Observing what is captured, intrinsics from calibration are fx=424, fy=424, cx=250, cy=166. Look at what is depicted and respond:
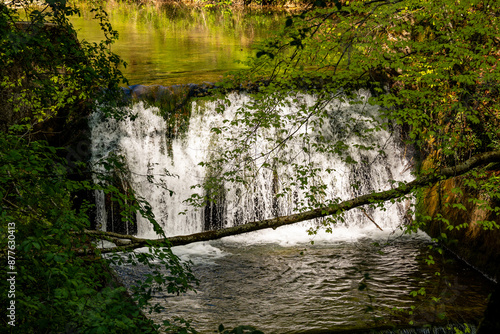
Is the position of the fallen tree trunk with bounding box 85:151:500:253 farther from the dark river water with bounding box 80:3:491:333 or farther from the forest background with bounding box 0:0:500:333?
the dark river water with bounding box 80:3:491:333

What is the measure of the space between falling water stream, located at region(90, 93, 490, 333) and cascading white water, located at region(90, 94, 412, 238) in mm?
24

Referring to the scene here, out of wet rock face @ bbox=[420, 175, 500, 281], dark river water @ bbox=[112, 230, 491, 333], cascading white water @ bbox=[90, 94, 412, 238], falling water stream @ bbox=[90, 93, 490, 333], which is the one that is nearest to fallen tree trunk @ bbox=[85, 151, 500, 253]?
falling water stream @ bbox=[90, 93, 490, 333]

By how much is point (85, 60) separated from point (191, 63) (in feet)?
30.4

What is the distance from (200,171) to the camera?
1003 centimetres

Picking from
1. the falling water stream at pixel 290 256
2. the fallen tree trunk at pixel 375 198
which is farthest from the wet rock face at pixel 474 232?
the fallen tree trunk at pixel 375 198

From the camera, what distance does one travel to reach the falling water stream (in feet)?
19.7

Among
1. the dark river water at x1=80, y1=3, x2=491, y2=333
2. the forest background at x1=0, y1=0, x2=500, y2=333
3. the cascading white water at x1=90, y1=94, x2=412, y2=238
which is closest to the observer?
the forest background at x1=0, y1=0, x2=500, y2=333

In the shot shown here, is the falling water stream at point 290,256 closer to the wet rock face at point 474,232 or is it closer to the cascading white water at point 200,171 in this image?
the cascading white water at point 200,171

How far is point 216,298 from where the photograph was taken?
673cm

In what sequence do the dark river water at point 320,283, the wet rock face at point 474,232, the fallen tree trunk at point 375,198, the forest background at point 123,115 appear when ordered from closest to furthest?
the forest background at point 123,115, the fallen tree trunk at point 375,198, the dark river water at point 320,283, the wet rock face at point 474,232

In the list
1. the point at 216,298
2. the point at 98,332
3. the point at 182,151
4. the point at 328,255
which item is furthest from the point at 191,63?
the point at 98,332

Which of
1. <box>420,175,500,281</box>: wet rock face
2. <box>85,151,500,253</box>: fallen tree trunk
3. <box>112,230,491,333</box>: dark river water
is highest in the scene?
<box>85,151,500,253</box>: fallen tree trunk

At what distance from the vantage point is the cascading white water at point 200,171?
9.67 metres

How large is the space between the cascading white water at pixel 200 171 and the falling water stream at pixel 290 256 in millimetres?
24
